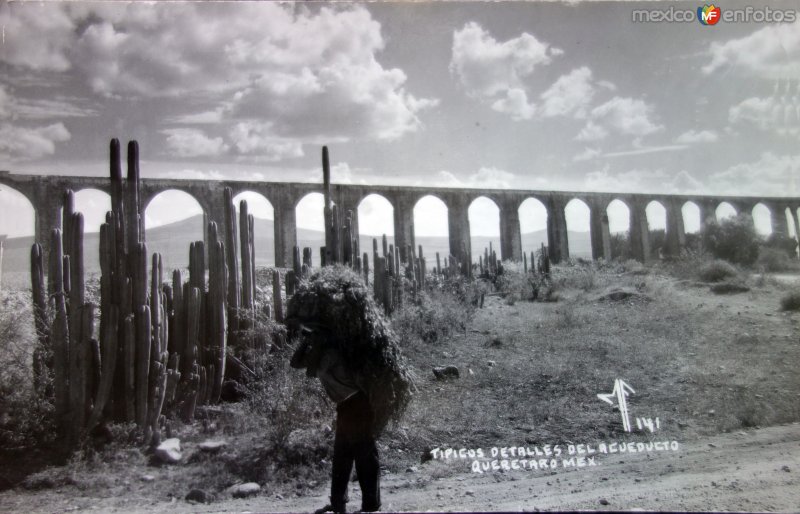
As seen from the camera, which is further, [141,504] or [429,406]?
[429,406]

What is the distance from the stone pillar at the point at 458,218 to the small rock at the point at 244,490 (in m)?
22.2

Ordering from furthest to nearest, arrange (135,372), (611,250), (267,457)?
1. (611,250)
2. (135,372)
3. (267,457)

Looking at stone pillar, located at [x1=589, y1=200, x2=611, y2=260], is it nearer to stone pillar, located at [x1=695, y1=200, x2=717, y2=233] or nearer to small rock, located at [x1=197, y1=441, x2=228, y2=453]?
stone pillar, located at [x1=695, y1=200, x2=717, y2=233]

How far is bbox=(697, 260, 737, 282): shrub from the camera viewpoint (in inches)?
511

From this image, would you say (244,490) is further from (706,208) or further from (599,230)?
(706,208)

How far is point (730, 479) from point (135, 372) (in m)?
5.16

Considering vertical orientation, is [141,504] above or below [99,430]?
below

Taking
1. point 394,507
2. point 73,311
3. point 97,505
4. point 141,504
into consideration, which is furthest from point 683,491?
point 73,311

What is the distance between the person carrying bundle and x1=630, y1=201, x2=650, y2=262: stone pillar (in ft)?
93.5

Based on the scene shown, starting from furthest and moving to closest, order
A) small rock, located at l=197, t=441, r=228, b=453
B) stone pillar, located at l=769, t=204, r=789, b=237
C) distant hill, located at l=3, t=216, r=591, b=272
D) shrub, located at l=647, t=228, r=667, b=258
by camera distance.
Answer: distant hill, located at l=3, t=216, r=591, b=272, shrub, located at l=647, t=228, r=667, b=258, stone pillar, located at l=769, t=204, r=789, b=237, small rock, located at l=197, t=441, r=228, b=453

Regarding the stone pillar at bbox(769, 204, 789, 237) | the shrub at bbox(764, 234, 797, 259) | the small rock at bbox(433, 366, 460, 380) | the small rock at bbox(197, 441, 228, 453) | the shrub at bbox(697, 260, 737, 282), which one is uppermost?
the stone pillar at bbox(769, 204, 789, 237)

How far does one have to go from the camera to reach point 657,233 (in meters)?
32.5

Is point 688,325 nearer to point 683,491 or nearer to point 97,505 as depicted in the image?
point 683,491

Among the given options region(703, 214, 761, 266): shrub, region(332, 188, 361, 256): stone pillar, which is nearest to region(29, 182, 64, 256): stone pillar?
region(332, 188, 361, 256): stone pillar
